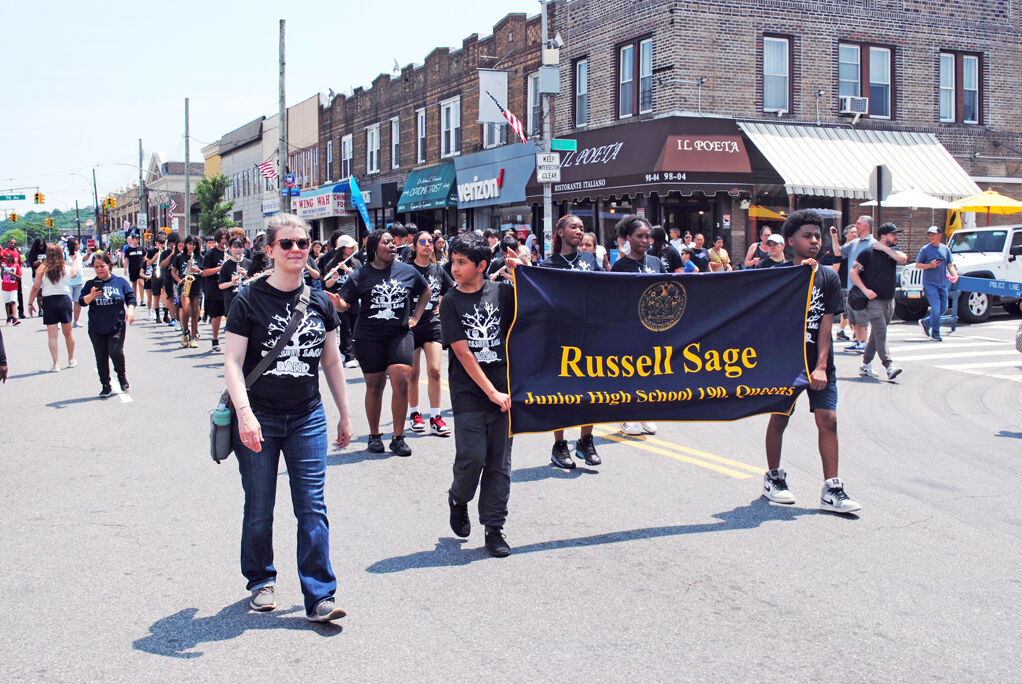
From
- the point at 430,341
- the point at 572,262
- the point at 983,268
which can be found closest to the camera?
the point at 572,262

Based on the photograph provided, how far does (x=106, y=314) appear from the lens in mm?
11812

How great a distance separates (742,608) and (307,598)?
81.2 inches

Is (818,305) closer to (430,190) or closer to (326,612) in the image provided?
(326,612)

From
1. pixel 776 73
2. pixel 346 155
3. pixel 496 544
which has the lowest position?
pixel 496 544

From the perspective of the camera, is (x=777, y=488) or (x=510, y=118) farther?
(x=510, y=118)

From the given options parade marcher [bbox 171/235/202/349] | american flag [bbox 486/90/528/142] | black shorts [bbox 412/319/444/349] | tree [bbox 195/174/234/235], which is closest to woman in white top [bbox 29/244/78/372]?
parade marcher [bbox 171/235/202/349]

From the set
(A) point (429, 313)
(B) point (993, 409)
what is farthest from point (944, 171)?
(A) point (429, 313)

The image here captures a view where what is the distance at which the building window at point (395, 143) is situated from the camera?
39469mm

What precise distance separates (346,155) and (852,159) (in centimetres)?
2605

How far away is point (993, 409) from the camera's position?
1099 centimetres

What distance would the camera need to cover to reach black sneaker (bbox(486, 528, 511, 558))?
5718 millimetres

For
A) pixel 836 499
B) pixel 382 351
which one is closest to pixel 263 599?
pixel 836 499

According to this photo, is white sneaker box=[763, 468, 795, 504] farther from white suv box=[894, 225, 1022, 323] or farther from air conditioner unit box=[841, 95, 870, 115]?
air conditioner unit box=[841, 95, 870, 115]

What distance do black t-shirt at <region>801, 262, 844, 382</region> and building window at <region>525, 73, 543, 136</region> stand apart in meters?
23.2
